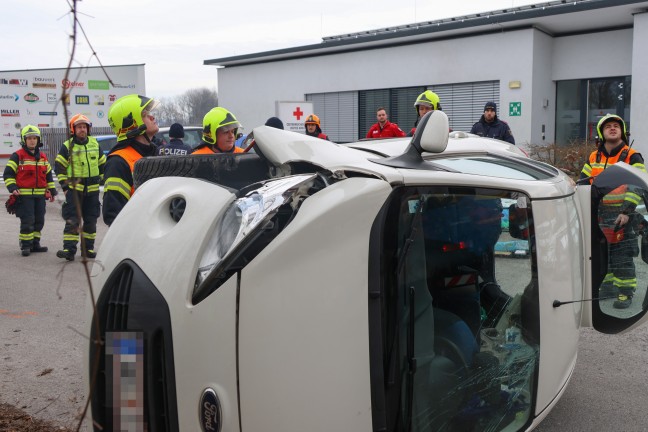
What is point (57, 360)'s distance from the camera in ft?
15.9

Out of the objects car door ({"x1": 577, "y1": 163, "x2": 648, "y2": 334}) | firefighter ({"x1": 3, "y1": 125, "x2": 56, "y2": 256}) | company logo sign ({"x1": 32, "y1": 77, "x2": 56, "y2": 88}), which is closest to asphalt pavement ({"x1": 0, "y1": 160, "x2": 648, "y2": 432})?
car door ({"x1": 577, "y1": 163, "x2": 648, "y2": 334})

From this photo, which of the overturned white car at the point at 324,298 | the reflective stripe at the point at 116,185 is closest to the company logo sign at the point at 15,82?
the reflective stripe at the point at 116,185

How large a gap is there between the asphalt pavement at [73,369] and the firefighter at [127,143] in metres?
0.64

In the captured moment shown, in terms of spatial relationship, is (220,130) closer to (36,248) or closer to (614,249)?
(614,249)

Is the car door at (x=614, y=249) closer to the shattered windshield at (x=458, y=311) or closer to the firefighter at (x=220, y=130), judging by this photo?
the shattered windshield at (x=458, y=311)

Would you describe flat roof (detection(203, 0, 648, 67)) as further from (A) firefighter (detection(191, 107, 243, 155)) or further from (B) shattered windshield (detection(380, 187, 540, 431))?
(B) shattered windshield (detection(380, 187, 540, 431))

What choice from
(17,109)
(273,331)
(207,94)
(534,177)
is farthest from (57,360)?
(207,94)

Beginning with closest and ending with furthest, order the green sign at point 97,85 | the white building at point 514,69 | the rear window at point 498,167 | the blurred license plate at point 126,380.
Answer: the blurred license plate at point 126,380, the rear window at point 498,167, the white building at point 514,69, the green sign at point 97,85

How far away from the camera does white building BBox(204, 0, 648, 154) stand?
53.7ft

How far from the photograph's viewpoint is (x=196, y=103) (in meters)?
48.7

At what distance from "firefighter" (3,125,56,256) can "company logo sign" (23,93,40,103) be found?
18172 millimetres

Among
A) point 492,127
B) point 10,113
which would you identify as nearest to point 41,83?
point 10,113

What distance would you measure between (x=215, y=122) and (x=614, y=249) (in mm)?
3372

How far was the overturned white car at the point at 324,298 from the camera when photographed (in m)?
2.16
